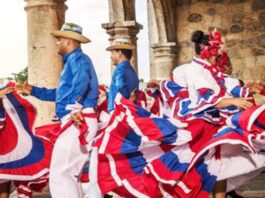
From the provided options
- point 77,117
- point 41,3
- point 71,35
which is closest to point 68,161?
point 77,117

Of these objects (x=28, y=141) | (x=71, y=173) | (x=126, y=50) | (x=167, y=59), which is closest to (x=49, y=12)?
(x=126, y=50)

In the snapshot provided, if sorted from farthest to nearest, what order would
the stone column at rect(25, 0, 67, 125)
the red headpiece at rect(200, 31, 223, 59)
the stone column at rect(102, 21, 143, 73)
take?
the stone column at rect(102, 21, 143, 73) < the stone column at rect(25, 0, 67, 125) < the red headpiece at rect(200, 31, 223, 59)

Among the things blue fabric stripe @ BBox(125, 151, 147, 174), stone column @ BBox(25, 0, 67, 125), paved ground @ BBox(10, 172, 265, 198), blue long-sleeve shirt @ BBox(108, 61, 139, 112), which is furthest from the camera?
stone column @ BBox(25, 0, 67, 125)

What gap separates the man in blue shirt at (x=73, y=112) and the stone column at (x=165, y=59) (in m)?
8.18

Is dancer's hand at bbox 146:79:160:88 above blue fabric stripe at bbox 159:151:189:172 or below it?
above

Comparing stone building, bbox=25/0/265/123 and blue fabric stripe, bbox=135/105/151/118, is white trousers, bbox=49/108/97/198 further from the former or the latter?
stone building, bbox=25/0/265/123

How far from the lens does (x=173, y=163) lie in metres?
4.39

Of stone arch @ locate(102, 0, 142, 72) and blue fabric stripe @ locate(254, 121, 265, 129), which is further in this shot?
stone arch @ locate(102, 0, 142, 72)

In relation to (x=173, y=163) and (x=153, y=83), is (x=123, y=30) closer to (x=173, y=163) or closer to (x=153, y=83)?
(x=153, y=83)

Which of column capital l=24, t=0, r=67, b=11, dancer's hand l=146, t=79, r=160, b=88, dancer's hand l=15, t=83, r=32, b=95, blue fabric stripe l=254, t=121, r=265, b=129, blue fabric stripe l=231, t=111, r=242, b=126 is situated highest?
column capital l=24, t=0, r=67, b=11

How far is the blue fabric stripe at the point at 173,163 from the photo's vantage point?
4.36 m

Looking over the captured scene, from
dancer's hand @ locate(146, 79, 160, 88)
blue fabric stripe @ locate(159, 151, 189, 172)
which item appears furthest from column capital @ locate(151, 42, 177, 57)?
blue fabric stripe @ locate(159, 151, 189, 172)

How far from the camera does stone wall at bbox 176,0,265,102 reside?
489 inches

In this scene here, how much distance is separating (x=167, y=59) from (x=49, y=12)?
6.53 meters
